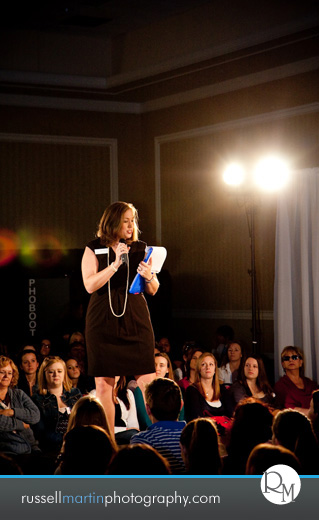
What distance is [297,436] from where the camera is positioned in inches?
123

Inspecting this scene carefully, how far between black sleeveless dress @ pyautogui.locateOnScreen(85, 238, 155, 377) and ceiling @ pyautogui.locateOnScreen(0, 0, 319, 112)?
423cm

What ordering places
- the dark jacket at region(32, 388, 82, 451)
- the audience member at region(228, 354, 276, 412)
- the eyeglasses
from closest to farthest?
the dark jacket at region(32, 388, 82, 451) → the audience member at region(228, 354, 276, 412) → the eyeglasses

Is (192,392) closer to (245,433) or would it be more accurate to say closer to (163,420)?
(163,420)

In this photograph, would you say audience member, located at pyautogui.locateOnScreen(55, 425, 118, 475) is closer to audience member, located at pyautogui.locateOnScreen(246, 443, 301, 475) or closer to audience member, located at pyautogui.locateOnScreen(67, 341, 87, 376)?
audience member, located at pyautogui.locateOnScreen(246, 443, 301, 475)

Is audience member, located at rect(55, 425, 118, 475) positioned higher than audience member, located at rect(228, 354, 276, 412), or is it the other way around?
audience member, located at rect(55, 425, 118, 475)

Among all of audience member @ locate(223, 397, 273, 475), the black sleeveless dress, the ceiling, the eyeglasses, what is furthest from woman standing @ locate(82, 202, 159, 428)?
the ceiling

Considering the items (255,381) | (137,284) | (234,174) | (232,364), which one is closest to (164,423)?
(137,284)

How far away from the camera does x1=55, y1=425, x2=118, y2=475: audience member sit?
8.95 feet

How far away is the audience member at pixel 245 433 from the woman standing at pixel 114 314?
35.4 inches

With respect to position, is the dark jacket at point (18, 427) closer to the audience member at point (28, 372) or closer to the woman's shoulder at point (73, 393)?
the woman's shoulder at point (73, 393)

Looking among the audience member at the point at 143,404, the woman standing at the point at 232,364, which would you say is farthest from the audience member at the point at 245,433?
the woman standing at the point at 232,364

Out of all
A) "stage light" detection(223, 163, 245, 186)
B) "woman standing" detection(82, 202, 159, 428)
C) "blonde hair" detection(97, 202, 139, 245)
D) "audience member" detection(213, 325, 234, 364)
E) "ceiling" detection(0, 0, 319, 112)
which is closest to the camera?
"blonde hair" detection(97, 202, 139, 245)

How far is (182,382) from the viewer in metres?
6.63

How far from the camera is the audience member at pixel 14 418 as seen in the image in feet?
16.4
